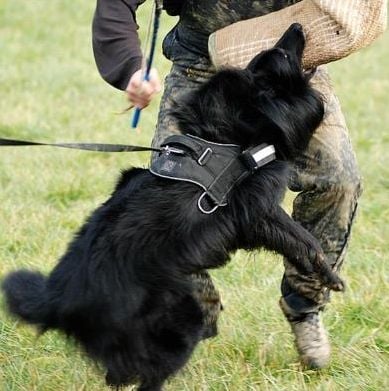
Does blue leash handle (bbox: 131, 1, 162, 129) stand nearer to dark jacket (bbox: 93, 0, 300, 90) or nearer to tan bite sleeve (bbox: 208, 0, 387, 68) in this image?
dark jacket (bbox: 93, 0, 300, 90)

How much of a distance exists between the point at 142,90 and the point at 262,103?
0.43m

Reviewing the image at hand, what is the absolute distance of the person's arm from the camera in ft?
11.6

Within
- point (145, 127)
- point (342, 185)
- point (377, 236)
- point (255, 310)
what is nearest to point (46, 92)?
point (145, 127)

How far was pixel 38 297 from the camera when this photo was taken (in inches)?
127

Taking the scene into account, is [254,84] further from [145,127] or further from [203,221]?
[145,127]

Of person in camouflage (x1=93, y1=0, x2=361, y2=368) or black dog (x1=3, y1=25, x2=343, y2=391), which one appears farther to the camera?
person in camouflage (x1=93, y1=0, x2=361, y2=368)

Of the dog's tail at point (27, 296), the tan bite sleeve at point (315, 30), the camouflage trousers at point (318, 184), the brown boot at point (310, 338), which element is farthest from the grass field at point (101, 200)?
the tan bite sleeve at point (315, 30)

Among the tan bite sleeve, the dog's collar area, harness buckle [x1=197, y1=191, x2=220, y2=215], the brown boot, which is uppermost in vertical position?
the tan bite sleeve

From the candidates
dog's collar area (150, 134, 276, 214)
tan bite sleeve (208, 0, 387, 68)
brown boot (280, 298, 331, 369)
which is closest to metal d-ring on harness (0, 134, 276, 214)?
dog's collar area (150, 134, 276, 214)

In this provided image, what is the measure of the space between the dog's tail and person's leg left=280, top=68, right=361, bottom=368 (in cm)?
96

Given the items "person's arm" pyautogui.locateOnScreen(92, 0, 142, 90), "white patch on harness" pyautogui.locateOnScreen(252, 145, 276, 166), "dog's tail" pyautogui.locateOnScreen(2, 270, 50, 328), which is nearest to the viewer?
"dog's tail" pyautogui.locateOnScreen(2, 270, 50, 328)

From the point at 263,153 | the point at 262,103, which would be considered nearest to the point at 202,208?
the point at 263,153

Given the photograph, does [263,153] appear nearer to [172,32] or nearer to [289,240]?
[289,240]

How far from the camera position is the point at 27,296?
3.28m
